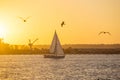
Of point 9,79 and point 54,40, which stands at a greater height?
point 54,40

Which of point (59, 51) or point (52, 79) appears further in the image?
point (59, 51)

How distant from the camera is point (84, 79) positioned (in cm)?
9975

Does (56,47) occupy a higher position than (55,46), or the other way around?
(55,46)

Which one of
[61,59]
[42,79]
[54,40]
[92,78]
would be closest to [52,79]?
[42,79]

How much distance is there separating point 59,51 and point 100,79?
85418 mm

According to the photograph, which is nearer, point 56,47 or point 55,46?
point 56,47

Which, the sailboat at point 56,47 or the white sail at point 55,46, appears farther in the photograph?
the sailboat at point 56,47

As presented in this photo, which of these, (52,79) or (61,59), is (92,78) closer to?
(52,79)

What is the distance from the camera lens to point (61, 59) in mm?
198875

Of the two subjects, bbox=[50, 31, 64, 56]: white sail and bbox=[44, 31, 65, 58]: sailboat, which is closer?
bbox=[50, 31, 64, 56]: white sail

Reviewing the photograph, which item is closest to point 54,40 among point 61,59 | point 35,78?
point 61,59

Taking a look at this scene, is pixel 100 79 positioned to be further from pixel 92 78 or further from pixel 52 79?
pixel 52 79

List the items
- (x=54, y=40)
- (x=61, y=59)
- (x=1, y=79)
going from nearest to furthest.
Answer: (x=1, y=79), (x=54, y=40), (x=61, y=59)

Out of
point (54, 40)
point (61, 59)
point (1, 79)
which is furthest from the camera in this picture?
point (61, 59)
